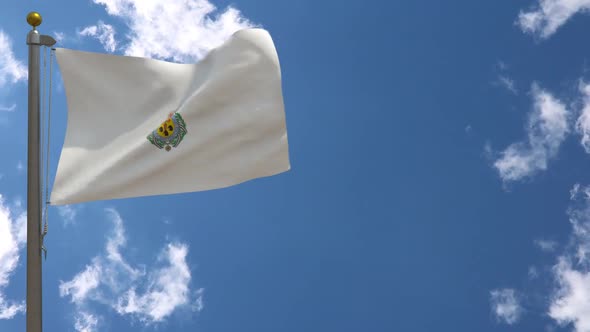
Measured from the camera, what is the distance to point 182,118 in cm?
624

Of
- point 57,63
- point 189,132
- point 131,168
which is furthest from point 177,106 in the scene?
point 57,63

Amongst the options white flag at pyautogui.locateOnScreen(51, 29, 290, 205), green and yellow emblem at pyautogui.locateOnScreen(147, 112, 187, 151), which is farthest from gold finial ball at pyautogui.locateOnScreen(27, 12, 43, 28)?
green and yellow emblem at pyautogui.locateOnScreen(147, 112, 187, 151)

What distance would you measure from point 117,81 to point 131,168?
2.63ft

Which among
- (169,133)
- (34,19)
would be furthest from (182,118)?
(34,19)

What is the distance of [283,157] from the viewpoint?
245 inches

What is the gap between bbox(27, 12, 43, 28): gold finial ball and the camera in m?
5.91

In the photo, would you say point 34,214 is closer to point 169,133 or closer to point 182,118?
point 169,133

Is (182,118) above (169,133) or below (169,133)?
above

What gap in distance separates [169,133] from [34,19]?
1.47m

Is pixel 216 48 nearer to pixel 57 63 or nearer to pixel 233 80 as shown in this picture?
pixel 233 80

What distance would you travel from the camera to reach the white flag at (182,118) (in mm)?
6148

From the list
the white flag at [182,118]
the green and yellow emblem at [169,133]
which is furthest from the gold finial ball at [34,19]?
the green and yellow emblem at [169,133]

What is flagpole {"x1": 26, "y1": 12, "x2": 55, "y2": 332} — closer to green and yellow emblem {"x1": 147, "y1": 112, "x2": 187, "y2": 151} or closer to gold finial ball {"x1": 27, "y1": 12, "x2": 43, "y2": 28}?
gold finial ball {"x1": 27, "y1": 12, "x2": 43, "y2": 28}

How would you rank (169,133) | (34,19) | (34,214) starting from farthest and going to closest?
(169,133)
(34,19)
(34,214)
